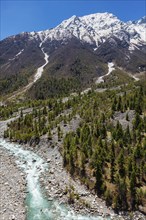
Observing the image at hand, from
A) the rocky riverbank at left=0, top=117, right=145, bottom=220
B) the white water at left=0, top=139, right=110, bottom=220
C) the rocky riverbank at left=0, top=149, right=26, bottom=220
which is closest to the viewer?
the white water at left=0, top=139, right=110, bottom=220

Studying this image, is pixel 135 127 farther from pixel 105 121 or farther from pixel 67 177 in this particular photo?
pixel 67 177

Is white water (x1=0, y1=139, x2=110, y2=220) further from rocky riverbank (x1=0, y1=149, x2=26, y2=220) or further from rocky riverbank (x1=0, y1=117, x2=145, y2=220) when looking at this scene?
rocky riverbank (x1=0, y1=149, x2=26, y2=220)

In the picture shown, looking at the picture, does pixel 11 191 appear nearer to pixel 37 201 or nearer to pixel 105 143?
pixel 37 201

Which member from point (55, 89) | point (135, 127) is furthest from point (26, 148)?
point (55, 89)

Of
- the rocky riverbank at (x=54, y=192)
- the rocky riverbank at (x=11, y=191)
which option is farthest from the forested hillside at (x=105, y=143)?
the rocky riverbank at (x=11, y=191)

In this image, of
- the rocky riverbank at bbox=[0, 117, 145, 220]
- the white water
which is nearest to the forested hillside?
the rocky riverbank at bbox=[0, 117, 145, 220]

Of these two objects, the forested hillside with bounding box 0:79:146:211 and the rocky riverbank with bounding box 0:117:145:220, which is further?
the forested hillside with bounding box 0:79:146:211

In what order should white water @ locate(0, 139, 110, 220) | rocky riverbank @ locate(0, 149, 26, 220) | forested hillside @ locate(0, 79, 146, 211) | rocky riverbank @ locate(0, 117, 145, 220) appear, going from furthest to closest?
1. forested hillside @ locate(0, 79, 146, 211)
2. rocky riverbank @ locate(0, 117, 145, 220)
3. rocky riverbank @ locate(0, 149, 26, 220)
4. white water @ locate(0, 139, 110, 220)

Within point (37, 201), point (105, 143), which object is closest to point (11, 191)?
point (37, 201)

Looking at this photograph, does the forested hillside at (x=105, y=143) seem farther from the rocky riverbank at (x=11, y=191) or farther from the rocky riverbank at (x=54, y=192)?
the rocky riverbank at (x=11, y=191)
